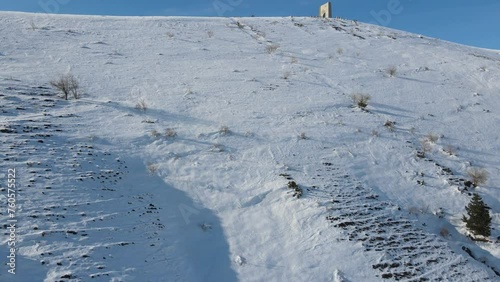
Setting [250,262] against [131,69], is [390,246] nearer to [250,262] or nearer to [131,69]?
[250,262]

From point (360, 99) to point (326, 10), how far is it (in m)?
18.9

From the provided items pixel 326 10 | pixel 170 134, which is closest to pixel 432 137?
pixel 170 134

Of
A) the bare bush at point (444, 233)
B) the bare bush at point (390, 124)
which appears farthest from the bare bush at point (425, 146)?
the bare bush at point (444, 233)

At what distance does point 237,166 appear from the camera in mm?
8195

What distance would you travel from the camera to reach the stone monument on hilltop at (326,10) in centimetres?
2752

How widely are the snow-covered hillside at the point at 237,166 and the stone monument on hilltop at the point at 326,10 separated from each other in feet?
46.2

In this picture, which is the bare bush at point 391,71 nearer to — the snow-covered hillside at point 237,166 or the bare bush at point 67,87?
the snow-covered hillside at point 237,166

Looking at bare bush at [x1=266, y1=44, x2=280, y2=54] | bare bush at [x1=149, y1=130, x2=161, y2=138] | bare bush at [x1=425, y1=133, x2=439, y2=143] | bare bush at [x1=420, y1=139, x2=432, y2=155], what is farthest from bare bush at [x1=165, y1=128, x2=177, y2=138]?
bare bush at [x1=266, y1=44, x2=280, y2=54]

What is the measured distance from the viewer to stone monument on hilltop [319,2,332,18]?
1083 inches

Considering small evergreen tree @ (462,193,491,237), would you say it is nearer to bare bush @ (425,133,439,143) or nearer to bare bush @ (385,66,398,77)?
bare bush @ (425,133,439,143)

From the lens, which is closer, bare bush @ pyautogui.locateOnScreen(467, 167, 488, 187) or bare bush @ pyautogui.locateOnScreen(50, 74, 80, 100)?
bare bush @ pyautogui.locateOnScreen(467, 167, 488, 187)

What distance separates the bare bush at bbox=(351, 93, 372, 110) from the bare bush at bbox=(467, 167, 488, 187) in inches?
154

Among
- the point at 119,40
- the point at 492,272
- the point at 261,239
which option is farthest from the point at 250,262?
the point at 119,40

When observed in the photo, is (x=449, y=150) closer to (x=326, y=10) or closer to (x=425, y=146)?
(x=425, y=146)
